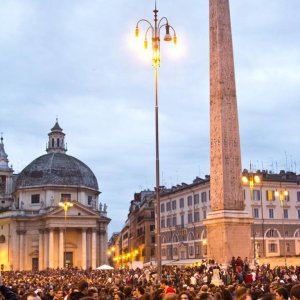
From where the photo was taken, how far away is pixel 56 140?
104750mm

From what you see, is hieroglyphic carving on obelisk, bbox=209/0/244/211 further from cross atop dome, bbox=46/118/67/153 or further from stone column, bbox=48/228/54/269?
cross atop dome, bbox=46/118/67/153

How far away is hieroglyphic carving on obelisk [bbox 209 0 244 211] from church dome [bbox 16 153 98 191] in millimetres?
66958

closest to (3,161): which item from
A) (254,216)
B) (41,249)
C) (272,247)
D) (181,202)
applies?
(41,249)

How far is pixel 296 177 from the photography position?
73.4 m

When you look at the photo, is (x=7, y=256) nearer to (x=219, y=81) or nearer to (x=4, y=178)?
(x=4, y=178)

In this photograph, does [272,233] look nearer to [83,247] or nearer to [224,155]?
[83,247]

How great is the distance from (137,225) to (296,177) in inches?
1554

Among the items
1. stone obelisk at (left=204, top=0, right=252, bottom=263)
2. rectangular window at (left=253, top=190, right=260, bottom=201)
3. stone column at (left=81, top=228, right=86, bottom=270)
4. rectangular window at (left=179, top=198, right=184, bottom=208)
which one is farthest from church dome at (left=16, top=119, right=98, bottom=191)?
stone obelisk at (left=204, top=0, right=252, bottom=263)

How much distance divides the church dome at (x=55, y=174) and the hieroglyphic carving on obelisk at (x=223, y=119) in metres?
67.0

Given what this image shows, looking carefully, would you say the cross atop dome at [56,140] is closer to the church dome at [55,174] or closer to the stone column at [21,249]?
the church dome at [55,174]

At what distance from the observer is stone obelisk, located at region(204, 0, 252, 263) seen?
29000 mm

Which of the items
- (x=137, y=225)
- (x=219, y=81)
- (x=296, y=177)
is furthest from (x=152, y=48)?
(x=137, y=225)

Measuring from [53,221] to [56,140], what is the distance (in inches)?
807

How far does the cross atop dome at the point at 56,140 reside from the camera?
104062mm
